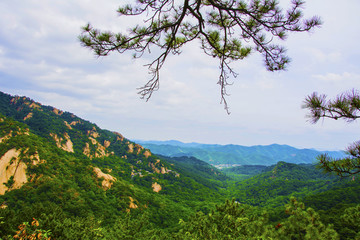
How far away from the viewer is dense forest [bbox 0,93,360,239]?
6.36m

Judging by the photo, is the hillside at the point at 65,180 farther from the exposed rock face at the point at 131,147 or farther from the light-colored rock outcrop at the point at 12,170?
the exposed rock face at the point at 131,147

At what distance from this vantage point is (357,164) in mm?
2840

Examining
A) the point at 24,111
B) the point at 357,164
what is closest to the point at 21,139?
the point at 24,111

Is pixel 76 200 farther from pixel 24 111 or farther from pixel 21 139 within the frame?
pixel 24 111

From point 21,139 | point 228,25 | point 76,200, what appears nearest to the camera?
point 228,25

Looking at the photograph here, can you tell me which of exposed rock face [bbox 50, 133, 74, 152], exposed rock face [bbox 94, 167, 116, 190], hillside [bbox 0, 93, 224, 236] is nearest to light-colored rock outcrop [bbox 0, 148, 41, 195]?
hillside [bbox 0, 93, 224, 236]

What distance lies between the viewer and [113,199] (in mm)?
44469

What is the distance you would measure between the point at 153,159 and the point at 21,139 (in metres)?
65.7

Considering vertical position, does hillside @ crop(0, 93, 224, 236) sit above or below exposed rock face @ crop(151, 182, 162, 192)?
above

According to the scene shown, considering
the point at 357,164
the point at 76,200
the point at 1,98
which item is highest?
the point at 1,98

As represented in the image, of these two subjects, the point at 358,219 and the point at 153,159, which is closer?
the point at 358,219

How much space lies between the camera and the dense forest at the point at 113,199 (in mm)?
6359

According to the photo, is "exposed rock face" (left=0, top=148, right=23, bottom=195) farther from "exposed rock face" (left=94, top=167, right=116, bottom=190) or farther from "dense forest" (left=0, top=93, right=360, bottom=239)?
"exposed rock face" (left=94, top=167, right=116, bottom=190)

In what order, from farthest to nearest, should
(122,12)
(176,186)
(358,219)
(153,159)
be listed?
(153,159) < (176,186) < (358,219) < (122,12)
